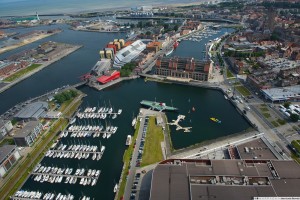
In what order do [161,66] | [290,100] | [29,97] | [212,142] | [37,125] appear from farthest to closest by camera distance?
[161,66] < [29,97] < [290,100] < [37,125] < [212,142]

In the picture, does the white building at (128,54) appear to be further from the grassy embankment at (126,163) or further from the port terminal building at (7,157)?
the port terminal building at (7,157)

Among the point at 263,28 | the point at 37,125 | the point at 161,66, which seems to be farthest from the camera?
the point at 263,28

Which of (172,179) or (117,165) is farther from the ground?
(172,179)

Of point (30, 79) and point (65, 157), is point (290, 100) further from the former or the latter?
point (30, 79)

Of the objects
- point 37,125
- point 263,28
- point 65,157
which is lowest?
point 65,157

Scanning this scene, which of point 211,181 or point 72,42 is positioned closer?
point 211,181

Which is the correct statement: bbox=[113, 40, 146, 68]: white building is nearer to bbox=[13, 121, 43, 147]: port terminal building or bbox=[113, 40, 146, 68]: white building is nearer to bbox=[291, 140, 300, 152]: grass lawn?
bbox=[13, 121, 43, 147]: port terminal building

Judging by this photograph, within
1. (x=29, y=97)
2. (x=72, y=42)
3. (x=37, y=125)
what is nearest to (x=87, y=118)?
(x=37, y=125)
